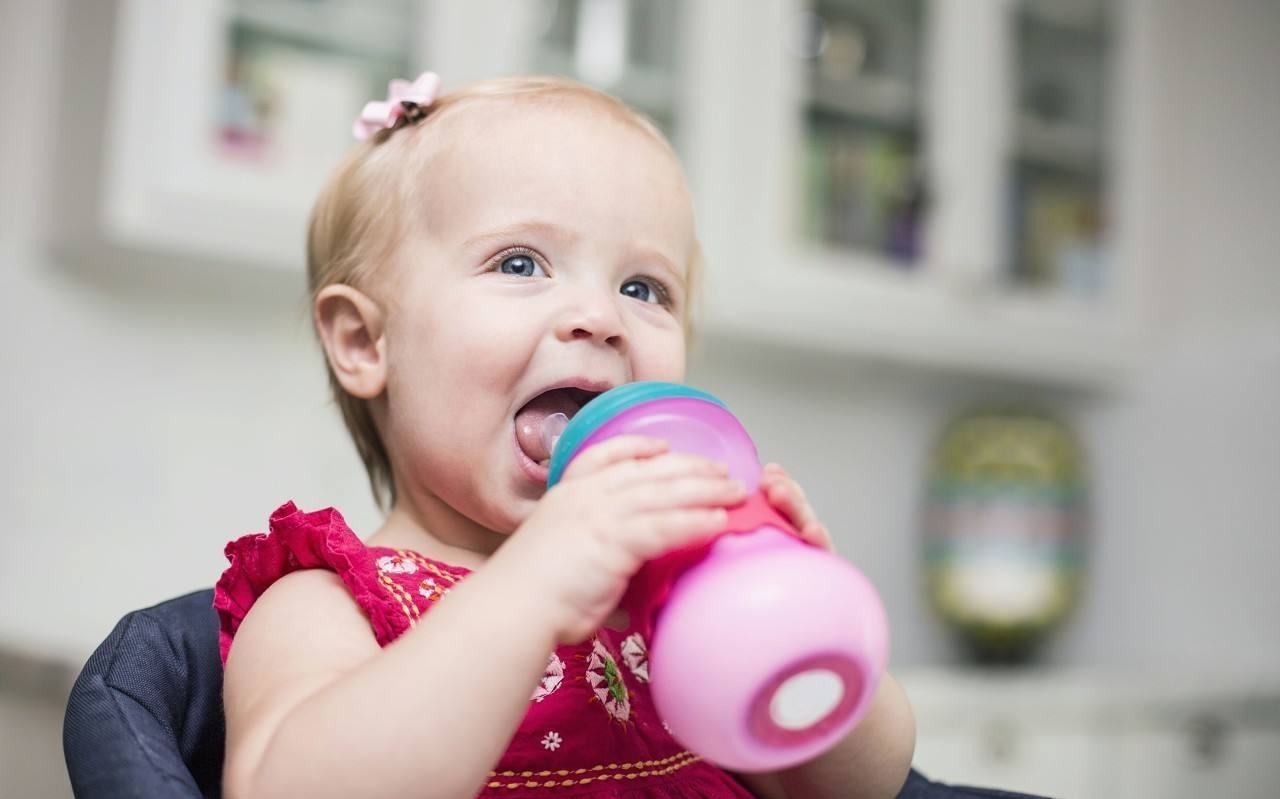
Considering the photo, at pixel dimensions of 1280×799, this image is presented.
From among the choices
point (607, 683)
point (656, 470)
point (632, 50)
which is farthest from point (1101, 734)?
point (656, 470)

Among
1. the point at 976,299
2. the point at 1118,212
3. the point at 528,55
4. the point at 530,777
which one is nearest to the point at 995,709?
the point at 976,299

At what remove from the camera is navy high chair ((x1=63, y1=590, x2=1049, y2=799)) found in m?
0.61

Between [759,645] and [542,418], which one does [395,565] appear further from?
[759,645]

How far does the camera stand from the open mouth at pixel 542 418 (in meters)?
0.78

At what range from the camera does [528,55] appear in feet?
6.20

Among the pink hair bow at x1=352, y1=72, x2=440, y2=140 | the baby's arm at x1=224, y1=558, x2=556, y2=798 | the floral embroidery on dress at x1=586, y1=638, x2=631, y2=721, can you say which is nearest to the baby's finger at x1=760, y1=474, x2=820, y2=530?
the baby's arm at x1=224, y1=558, x2=556, y2=798

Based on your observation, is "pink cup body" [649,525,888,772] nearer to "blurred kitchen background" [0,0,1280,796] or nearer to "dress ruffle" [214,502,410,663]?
"dress ruffle" [214,502,410,663]

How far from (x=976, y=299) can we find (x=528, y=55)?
1.01 metres

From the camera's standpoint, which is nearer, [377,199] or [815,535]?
[815,535]

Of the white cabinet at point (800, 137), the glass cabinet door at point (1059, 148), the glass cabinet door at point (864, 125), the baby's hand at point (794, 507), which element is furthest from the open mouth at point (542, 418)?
the glass cabinet door at point (1059, 148)

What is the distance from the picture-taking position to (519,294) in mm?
791

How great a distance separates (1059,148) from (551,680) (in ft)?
7.02

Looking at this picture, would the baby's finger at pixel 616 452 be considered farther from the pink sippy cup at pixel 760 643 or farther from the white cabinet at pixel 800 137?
the white cabinet at pixel 800 137

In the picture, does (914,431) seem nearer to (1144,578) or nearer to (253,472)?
(1144,578)
